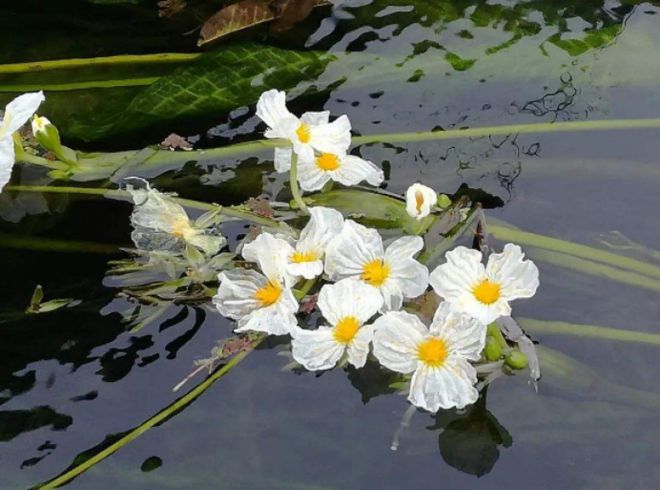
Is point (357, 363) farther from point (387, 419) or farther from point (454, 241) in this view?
point (454, 241)

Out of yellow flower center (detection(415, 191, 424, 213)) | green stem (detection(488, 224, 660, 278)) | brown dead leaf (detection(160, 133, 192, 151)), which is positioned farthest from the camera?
brown dead leaf (detection(160, 133, 192, 151))

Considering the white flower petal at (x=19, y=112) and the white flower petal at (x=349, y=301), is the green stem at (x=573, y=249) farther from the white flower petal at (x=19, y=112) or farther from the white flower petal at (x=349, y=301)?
the white flower petal at (x=19, y=112)

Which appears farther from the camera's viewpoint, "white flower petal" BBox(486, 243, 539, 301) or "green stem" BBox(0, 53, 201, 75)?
"green stem" BBox(0, 53, 201, 75)

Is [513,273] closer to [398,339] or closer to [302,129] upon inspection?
[398,339]

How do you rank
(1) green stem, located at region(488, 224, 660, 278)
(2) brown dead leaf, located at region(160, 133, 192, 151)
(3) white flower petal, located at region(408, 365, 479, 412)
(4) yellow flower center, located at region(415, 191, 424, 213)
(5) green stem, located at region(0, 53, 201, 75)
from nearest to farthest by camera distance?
(3) white flower petal, located at region(408, 365, 479, 412), (4) yellow flower center, located at region(415, 191, 424, 213), (1) green stem, located at region(488, 224, 660, 278), (2) brown dead leaf, located at region(160, 133, 192, 151), (5) green stem, located at region(0, 53, 201, 75)

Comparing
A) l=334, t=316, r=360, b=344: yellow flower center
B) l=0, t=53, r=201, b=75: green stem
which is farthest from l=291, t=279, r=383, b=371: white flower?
l=0, t=53, r=201, b=75: green stem

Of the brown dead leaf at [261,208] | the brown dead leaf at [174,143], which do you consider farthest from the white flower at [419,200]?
the brown dead leaf at [174,143]

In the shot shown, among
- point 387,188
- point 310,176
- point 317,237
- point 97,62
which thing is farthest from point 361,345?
point 97,62

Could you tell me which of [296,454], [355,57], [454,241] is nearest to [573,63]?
[355,57]

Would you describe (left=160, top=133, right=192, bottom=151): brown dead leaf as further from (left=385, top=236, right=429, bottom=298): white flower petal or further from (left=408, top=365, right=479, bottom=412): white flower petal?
(left=408, top=365, right=479, bottom=412): white flower petal
